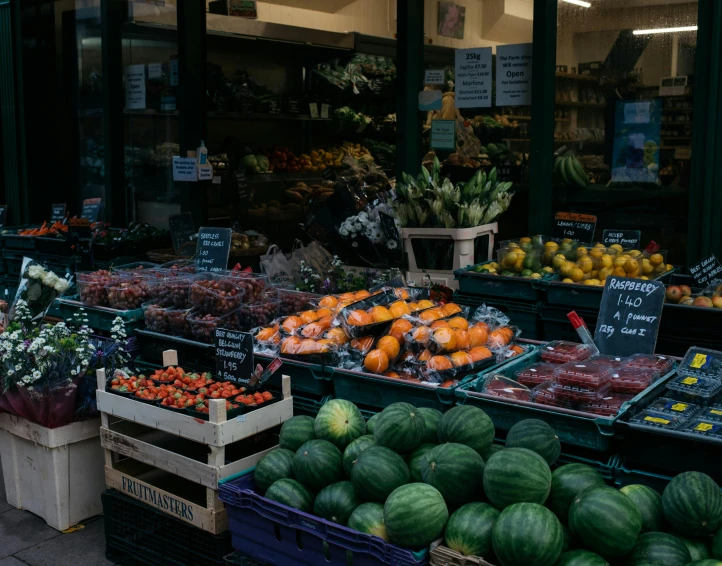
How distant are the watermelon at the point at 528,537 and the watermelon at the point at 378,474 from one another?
1.56 ft

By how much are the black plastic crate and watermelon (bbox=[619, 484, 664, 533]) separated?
179 cm

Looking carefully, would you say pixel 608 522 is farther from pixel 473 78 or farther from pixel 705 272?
pixel 473 78

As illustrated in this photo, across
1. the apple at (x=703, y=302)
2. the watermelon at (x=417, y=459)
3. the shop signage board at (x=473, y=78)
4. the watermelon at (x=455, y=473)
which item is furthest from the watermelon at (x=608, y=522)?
the shop signage board at (x=473, y=78)

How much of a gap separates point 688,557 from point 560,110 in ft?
13.5

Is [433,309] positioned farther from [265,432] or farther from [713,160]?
[713,160]

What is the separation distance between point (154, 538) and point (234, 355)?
0.96 meters

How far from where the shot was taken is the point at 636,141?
229 inches

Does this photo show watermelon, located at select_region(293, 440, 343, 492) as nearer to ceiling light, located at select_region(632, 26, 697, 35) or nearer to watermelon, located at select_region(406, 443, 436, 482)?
watermelon, located at select_region(406, 443, 436, 482)

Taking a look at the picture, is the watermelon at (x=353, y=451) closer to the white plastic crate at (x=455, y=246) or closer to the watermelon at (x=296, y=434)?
the watermelon at (x=296, y=434)

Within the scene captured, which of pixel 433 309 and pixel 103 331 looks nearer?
pixel 433 309

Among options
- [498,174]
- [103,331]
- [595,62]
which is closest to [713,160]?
[595,62]

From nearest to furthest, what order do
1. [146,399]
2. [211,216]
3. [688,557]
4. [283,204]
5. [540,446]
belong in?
[688,557]
[540,446]
[146,399]
[211,216]
[283,204]

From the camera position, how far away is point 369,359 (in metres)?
4.09

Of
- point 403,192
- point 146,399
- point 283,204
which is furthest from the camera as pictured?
point 283,204
